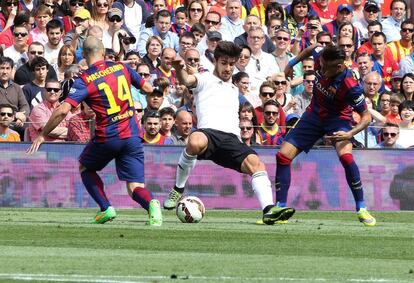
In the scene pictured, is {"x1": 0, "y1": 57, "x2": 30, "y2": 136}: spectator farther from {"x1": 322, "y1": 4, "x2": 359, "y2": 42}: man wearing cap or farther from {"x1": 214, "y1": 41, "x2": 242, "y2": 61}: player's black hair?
{"x1": 322, "y1": 4, "x2": 359, "y2": 42}: man wearing cap

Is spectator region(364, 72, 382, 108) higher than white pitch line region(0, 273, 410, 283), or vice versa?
white pitch line region(0, 273, 410, 283)

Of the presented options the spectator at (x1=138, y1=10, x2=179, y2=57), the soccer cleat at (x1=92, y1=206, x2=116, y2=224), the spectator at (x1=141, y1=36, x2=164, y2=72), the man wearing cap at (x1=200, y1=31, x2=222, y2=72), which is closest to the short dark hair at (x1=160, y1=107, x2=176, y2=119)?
the man wearing cap at (x1=200, y1=31, x2=222, y2=72)

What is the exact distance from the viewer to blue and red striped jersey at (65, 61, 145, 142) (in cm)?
1460

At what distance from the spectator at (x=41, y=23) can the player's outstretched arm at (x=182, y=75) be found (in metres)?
8.22

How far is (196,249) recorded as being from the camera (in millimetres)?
11789

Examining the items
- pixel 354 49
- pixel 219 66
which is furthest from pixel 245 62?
pixel 219 66

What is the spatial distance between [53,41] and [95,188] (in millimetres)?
7863

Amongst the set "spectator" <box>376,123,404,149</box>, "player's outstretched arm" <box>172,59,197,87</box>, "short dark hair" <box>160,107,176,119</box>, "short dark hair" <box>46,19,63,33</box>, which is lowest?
"spectator" <box>376,123,404,149</box>

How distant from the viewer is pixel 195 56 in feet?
72.6

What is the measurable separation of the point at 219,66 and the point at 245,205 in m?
5.75

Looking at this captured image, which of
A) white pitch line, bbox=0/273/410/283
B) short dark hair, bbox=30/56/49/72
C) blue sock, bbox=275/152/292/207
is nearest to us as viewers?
white pitch line, bbox=0/273/410/283

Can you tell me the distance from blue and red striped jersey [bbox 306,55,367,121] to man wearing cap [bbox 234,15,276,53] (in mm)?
7841

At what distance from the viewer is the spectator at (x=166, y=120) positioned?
68.9ft

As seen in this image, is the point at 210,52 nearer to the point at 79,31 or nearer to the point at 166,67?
the point at 166,67
